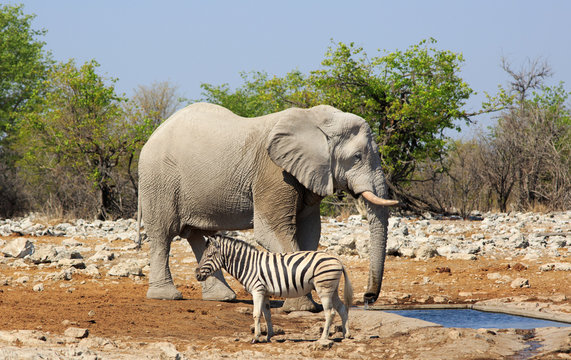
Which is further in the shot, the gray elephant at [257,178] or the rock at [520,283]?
the rock at [520,283]

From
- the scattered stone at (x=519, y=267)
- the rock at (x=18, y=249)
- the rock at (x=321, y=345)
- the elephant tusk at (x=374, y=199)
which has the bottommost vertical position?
the rock at (x=321, y=345)

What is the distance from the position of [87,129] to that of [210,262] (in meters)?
20.6

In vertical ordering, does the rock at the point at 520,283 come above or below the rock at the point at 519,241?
below

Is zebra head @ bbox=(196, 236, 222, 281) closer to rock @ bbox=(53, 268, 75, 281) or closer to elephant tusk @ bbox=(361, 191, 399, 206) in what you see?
elephant tusk @ bbox=(361, 191, 399, 206)

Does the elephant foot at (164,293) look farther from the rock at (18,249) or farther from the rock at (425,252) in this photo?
the rock at (425,252)

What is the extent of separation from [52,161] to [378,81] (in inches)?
517

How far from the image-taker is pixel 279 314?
32.0 ft

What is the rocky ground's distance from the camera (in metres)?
7.30

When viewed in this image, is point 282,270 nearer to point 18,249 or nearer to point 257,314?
point 257,314

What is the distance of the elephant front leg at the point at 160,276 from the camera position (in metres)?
10.9

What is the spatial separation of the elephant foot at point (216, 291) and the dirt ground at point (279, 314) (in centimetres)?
24

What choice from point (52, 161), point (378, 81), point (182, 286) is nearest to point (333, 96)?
point (378, 81)

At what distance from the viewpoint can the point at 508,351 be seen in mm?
7402

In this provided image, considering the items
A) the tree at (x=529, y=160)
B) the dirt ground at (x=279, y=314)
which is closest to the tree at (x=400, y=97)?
the tree at (x=529, y=160)
